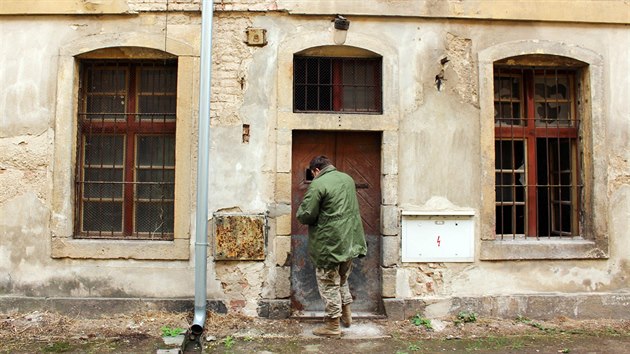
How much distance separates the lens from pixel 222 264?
5691 mm

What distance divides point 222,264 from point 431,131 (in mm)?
2758

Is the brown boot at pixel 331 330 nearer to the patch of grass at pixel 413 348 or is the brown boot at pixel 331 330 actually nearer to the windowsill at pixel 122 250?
the patch of grass at pixel 413 348

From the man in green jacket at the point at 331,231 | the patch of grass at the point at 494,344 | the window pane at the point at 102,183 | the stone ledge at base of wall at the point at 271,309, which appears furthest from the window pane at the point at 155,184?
the patch of grass at the point at 494,344

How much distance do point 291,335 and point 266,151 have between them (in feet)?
6.49

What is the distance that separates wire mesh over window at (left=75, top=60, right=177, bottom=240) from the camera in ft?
19.8

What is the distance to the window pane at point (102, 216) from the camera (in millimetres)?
6027

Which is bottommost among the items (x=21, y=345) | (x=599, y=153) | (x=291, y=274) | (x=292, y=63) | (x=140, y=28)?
(x=21, y=345)

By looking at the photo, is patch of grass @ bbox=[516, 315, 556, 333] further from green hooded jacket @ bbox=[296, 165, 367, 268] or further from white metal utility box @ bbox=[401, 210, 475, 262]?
green hooded jacket @ bbox=[296, 165, 367, 268]

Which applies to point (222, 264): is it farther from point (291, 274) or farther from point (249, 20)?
point (249, 20)

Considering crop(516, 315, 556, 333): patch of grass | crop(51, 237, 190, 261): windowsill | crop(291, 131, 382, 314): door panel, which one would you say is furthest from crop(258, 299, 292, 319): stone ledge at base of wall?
crop(516, 315, 556, 333): patch of grass

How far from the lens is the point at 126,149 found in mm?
6082

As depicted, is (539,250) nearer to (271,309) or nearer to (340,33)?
(271,309)

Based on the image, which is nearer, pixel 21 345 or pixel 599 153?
pixel 21 345

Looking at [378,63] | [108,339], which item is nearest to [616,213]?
[378,63]
